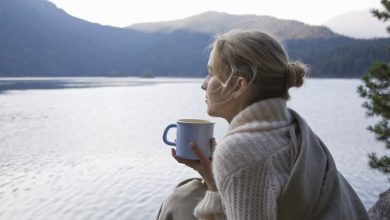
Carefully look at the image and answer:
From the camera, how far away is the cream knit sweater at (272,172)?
1.12 meters

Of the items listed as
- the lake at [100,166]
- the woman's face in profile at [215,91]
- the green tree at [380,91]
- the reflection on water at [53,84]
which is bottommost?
the reflection on water at [53,84]

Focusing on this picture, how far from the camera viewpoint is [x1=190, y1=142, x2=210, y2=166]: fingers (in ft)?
4.98

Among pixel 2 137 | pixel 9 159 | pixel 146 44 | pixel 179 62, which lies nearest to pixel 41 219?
pixel 9 159

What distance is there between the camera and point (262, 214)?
1124 mm

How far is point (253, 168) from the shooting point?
1.12 meters

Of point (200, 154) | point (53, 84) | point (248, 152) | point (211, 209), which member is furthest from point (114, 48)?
point (248, 152)

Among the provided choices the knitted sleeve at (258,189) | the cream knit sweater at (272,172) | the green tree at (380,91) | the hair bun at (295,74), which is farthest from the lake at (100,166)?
the green tree at (380,91)

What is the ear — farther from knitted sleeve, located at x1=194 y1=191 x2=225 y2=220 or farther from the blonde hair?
knitted sleeve, located at x1=194 y1=191 x2=225 y2=220

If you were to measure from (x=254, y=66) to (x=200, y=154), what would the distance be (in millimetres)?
435

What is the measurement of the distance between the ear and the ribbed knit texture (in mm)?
133

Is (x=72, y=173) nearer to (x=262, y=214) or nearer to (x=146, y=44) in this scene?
(x=262, y=214)

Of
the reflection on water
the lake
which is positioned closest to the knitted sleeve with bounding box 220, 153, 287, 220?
the lake

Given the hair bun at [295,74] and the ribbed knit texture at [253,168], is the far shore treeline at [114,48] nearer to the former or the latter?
the hair bun at [295,74]

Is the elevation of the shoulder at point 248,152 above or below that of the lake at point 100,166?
above
